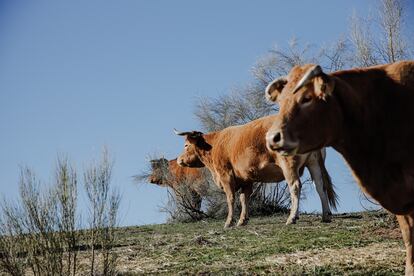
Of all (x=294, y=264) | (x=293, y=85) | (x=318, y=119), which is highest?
(x=293, y=85)

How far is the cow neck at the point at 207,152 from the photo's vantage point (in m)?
17.8

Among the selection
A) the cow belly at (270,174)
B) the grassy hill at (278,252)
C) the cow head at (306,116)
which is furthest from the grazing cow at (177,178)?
the cow head at (306,116)

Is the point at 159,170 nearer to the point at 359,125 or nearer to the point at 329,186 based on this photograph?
the point at 329,186

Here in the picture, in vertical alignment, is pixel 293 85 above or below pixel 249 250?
above

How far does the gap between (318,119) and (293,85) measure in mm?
375

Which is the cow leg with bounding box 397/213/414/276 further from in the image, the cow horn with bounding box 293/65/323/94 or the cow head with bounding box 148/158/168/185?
the cow head with bounding box 148/158/168/185

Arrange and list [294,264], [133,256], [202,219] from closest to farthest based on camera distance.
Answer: [294,264]
[133,256]
[202,219]

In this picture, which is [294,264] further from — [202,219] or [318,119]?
[202,219]

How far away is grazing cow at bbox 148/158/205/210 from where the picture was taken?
22.2 meters

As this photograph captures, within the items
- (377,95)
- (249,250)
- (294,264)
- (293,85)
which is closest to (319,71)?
(293,85)

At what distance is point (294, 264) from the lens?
317 inches

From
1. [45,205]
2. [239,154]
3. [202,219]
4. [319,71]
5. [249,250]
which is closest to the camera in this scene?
[319,71]

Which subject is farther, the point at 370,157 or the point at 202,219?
the point at 202,219

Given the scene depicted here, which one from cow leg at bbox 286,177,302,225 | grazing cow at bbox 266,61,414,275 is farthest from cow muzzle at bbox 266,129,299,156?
cow leg at bbox 286,177,302,225
